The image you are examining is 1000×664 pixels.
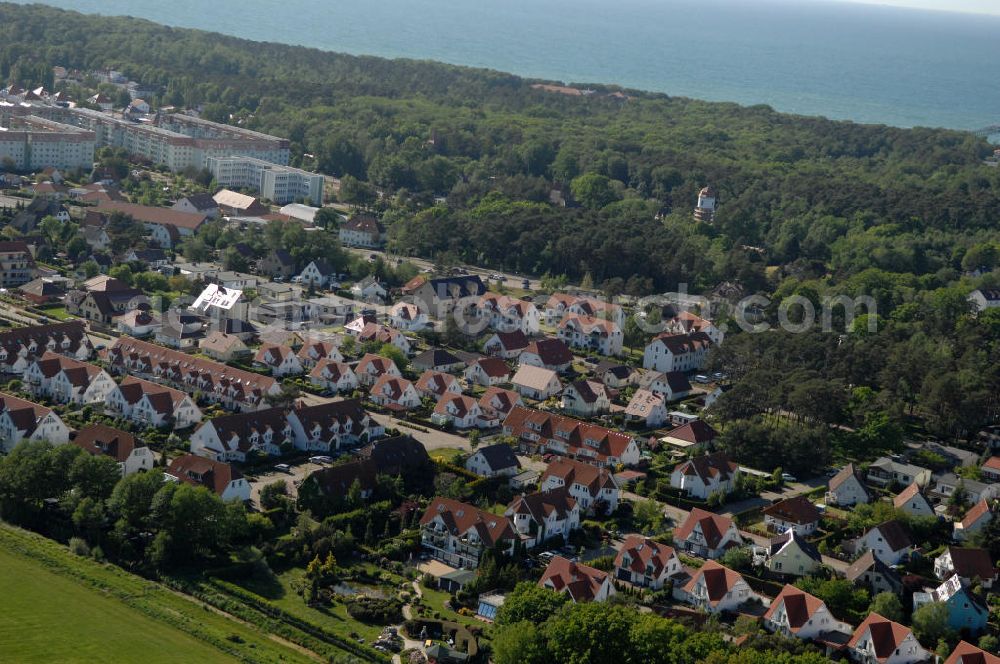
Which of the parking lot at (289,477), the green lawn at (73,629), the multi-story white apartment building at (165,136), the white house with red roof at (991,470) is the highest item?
the multi-story white apartment building at (165,136)

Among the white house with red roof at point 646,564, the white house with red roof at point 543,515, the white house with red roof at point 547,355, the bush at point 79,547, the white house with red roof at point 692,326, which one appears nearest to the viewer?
the bush at point 79,547

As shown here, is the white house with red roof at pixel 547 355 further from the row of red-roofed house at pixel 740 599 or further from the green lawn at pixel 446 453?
the row of red-roofed house at pixel 740 599

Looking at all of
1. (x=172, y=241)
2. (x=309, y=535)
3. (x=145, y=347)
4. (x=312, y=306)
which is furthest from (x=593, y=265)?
(x=309, y=535)

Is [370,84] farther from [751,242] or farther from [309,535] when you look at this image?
[309,535]

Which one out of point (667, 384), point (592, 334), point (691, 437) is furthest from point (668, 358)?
point (691, 437)

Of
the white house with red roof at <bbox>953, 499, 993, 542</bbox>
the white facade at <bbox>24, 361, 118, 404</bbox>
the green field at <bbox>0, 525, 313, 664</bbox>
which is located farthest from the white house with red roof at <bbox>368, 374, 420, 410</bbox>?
the white house with red roof at <bbox>953, 499, 993, 542</bbox>

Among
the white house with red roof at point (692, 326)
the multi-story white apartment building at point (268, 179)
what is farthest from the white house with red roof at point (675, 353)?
the multi-story white apartment building at point (268, 179)

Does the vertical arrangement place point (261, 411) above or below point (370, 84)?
below
